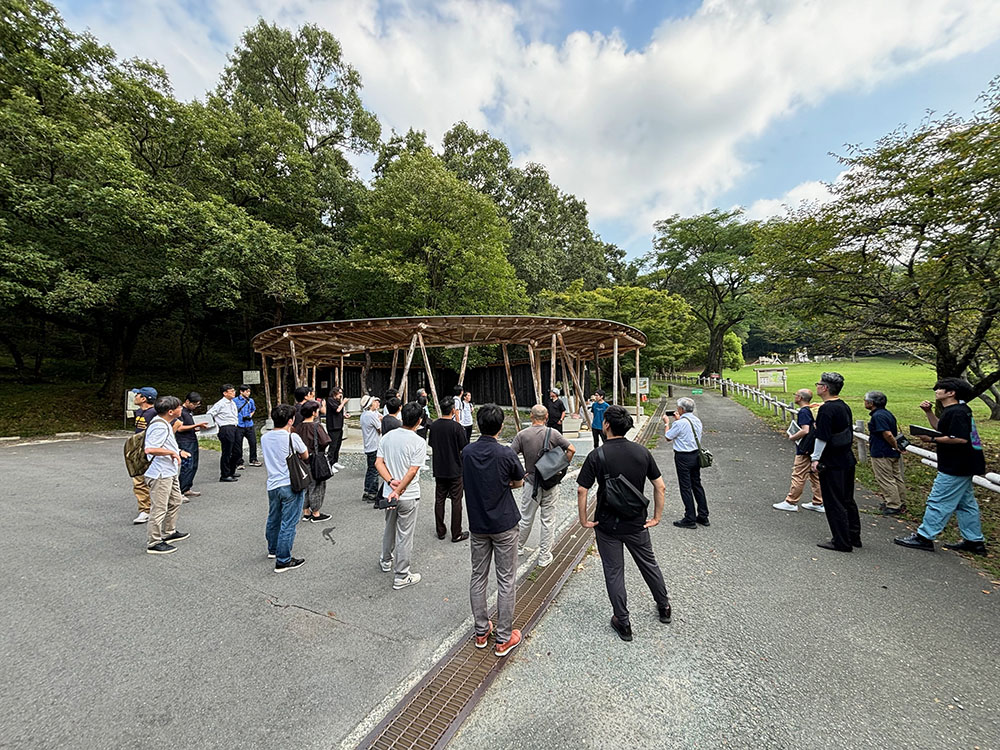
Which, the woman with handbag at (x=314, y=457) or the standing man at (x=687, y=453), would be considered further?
the woman with handbag at (x=314, y=457)

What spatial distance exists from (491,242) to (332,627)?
18059 millimetres

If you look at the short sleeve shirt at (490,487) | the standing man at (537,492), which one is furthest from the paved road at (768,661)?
the short sleeve shirt at (490,487)

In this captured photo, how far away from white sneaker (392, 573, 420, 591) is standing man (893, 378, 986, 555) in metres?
5.42

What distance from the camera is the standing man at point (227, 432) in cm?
749

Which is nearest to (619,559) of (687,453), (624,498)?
(624,498)

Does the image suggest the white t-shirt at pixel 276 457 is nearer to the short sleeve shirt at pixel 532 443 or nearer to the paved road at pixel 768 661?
the short sleeve shirt at pixel 532 443

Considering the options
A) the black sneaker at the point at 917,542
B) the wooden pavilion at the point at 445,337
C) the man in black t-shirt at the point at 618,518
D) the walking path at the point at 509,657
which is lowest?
the black sneaker at the point at 917,542

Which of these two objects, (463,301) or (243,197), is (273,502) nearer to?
(463,301)

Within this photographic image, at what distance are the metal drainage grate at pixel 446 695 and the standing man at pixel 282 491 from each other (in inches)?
87.1

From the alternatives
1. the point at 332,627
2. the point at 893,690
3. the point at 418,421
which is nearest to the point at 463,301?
the point at 418,421

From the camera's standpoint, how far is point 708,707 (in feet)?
7.84

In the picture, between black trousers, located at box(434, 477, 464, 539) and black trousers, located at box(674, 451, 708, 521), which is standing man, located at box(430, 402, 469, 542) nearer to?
black trousers, located at box(434, 477, 464, 539)

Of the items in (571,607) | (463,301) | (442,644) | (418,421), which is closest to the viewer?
(442,644)

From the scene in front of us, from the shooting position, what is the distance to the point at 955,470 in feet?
13.7
